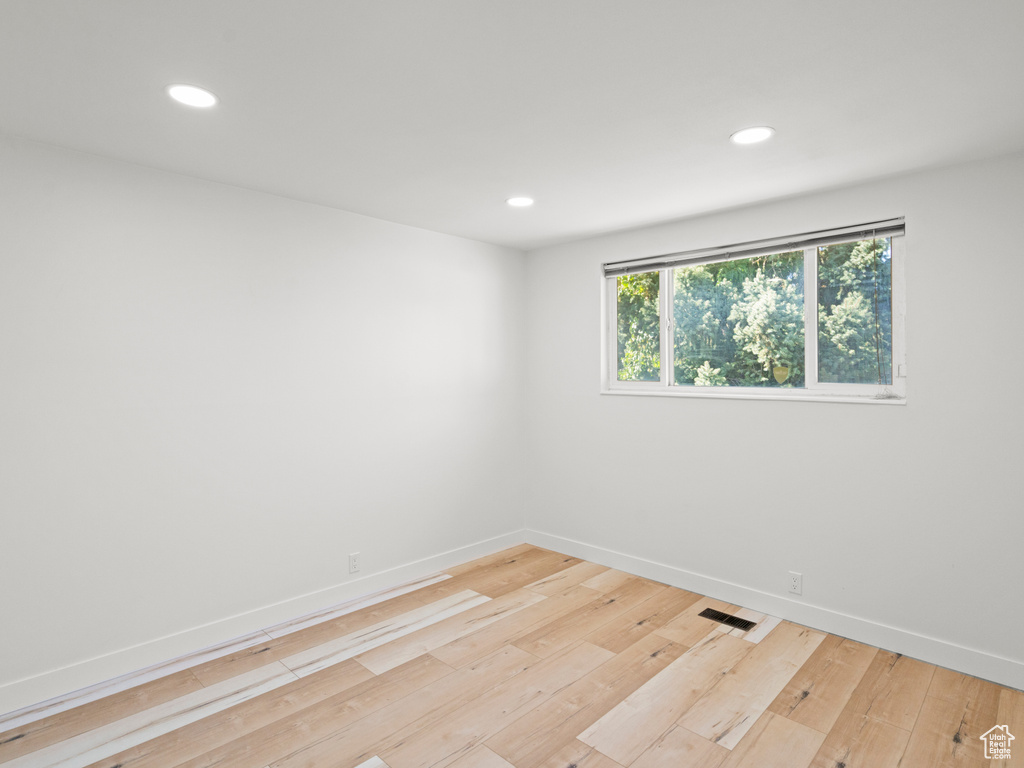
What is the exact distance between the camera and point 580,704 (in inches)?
95.7

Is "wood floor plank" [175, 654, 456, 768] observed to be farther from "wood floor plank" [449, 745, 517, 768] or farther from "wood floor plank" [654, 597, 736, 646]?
"wood floor plank" [654, 597, 736, 646]

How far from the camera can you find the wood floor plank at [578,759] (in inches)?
80.7

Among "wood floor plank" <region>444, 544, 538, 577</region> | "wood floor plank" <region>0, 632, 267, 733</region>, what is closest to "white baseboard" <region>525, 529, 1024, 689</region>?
"wood floor plank" <region>444, 544, 538, 577</region>

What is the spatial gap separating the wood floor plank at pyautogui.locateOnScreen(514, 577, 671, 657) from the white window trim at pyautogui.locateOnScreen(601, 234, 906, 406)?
1253 millimetres

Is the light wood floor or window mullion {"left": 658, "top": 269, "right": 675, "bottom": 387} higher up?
window mullion {"left": 658, "top": 269, "right": 675, "bottom": 387}

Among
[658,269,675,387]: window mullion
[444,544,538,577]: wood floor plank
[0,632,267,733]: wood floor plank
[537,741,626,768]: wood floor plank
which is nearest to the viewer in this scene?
[537,741,626,768]: wood floor plank

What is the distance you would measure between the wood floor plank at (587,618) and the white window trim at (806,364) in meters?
1.25

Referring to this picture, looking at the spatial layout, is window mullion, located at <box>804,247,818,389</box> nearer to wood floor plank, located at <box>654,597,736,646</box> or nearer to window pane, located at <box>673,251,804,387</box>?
window pane, located at <box>673,251,804,387</box>

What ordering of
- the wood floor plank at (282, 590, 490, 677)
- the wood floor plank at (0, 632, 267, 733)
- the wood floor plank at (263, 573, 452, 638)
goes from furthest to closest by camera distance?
the wood floor plank at (263, 573, 452, 638)
the wood floor plank at (282, 590, 490, 677)
the wood floor plank at (0, 632, 267, 733)

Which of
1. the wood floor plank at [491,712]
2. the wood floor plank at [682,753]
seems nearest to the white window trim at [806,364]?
the wood floor plank at [491,712]

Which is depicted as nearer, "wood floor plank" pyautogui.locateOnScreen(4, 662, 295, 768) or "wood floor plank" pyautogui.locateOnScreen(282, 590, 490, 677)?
"wood floor plank" pyautogui.locateOnScreen(4, 662, 295, 768)

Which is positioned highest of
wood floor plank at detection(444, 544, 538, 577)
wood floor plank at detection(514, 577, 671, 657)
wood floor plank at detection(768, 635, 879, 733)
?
wood floor plank at detection(444, 544, 538, 577)

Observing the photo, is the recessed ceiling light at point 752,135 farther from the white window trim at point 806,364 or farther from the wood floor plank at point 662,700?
the wood floor plank at point 662,700

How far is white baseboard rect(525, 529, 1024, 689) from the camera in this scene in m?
2.61
